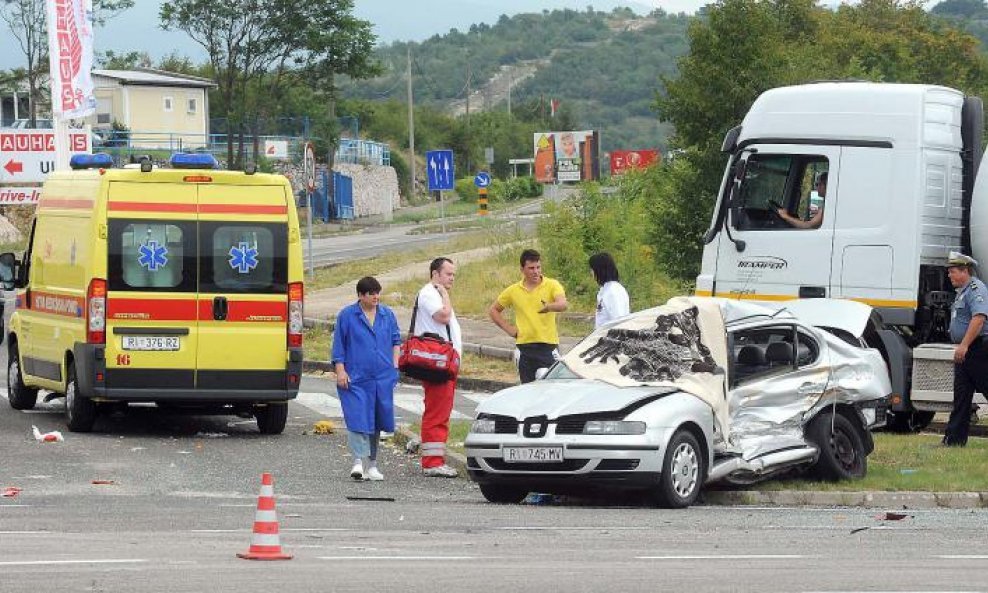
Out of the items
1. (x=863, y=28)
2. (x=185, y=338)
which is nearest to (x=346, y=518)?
(x=185, y=338)

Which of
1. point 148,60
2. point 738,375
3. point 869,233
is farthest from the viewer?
point 148,60

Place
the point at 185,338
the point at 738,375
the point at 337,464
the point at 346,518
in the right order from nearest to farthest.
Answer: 1. the point at 346,518
2. the point at 738,375
3. the point at 337,464
4. the point at 185,338

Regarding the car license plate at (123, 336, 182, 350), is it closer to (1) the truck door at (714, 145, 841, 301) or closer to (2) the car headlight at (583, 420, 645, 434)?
(2) the car headlight at (583, 420, 645, 434)

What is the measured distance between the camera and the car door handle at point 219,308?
698 inches

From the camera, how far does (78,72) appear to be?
3584 centimetres

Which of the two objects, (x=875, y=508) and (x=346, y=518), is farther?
(x=875, y=508)

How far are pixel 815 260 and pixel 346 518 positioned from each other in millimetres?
7918

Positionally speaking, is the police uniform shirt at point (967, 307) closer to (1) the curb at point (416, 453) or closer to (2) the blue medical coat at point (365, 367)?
(1) the curb at point (416, 453)

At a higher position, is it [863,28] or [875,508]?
[863,28]

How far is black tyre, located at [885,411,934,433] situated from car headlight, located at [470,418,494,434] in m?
6.68

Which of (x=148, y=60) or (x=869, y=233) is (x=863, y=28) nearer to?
(x=869, y=233)

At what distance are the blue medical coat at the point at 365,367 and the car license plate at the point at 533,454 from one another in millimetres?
2004

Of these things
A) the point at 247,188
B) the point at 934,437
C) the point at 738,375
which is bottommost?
the point at 934,437

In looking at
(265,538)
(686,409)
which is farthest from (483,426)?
(265,538)
